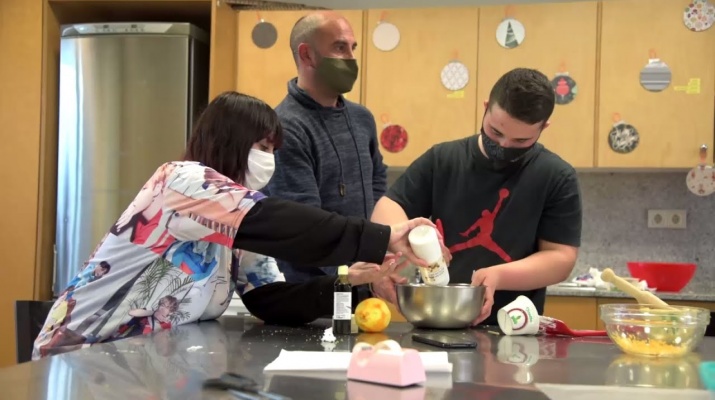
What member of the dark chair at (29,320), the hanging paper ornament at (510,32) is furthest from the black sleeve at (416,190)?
the hanging paper ornament at (510,32)

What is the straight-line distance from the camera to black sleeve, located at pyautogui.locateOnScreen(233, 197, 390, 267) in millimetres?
1415

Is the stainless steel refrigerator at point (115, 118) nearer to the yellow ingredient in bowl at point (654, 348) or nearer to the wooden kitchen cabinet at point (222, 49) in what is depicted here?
the wooden kitchen cabinet at point (222, 49)

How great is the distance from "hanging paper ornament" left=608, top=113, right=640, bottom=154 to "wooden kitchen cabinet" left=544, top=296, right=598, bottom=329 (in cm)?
66

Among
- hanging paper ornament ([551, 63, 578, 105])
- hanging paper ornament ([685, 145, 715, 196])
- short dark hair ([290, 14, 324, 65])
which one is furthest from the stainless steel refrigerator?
hanging paper ornament ([685, 145, 715, 196])

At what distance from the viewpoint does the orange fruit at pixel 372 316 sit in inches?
63.2

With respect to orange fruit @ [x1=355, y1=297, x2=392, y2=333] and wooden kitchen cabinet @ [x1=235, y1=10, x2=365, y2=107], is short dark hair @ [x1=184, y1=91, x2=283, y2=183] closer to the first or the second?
orange fruit @ [x1=355, y1=297, x2=392, y2=333]

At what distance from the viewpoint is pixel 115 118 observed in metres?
3.52

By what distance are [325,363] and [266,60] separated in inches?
105

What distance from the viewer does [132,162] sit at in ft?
11.5

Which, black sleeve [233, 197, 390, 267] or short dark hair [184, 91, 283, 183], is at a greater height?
short dark hair [184, 91, 283, 183]

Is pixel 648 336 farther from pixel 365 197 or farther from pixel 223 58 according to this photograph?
pixel 223 58

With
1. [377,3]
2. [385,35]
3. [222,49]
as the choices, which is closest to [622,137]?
[385,35]

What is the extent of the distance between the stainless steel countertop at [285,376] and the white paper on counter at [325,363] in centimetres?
2

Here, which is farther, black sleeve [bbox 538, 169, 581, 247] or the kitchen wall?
the kitchen wall
